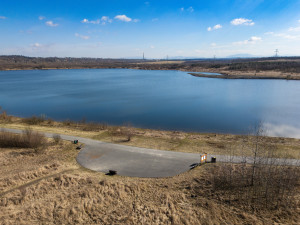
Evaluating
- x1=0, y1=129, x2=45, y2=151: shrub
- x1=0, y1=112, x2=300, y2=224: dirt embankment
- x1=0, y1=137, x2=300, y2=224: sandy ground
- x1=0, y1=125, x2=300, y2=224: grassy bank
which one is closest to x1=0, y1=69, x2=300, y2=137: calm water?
x1=0, y1=129, x2=45, y2=151: shrub

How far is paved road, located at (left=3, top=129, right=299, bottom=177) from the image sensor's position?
671 inches

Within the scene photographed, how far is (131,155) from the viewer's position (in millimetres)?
19891

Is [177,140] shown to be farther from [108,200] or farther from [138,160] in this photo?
[108,200]

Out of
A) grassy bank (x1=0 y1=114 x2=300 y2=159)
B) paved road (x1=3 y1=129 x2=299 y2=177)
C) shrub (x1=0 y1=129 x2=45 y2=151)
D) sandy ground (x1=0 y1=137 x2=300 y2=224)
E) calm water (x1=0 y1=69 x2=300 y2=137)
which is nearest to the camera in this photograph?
sandy ground (x1=0 y1=137 x2=300 y2=224)

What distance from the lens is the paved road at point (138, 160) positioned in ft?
55.9

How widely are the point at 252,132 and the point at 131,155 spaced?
1872 cm

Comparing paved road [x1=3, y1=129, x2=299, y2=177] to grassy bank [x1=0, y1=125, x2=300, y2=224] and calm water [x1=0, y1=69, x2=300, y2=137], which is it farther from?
calm water [x1=0, y1=69, x2=300, y2=137]

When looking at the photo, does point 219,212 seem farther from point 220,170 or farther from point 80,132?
point 80,132

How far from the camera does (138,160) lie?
61.9 ft

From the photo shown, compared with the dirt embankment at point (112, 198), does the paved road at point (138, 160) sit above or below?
above

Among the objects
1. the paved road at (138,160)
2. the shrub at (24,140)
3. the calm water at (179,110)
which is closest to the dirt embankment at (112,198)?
the paved road at (138,160)

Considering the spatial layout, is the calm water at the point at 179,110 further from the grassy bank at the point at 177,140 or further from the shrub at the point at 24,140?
the shrub at the point at 24,140

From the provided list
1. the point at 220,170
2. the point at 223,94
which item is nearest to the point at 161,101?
the point at 223,94

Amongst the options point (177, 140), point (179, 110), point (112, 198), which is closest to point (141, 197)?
point (112, 198)
